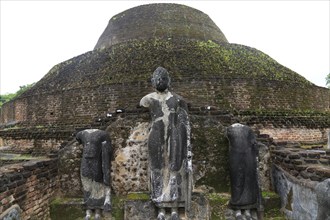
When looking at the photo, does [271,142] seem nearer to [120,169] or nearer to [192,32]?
[120,169]

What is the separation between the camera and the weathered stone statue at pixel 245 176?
15.1ft

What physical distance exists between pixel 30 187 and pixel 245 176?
10.7 ft

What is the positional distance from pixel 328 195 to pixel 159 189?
2098 mm

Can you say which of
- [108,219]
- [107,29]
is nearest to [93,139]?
[108,219]

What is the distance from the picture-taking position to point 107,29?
59.2 feet

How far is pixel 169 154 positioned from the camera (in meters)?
4.30

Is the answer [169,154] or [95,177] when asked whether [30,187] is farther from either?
[169,154]

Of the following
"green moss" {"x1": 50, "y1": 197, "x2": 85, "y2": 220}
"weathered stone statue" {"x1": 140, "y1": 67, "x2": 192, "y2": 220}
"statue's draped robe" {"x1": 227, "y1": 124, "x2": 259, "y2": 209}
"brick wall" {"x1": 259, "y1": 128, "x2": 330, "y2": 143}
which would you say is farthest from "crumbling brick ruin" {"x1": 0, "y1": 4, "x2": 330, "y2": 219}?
"weathered stone statue" {"x1": 140, "y1": 67, "x2": 192, "y2": 220}

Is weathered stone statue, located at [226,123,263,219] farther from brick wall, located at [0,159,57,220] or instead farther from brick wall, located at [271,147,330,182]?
brick wall, located at [0,159,57,220]

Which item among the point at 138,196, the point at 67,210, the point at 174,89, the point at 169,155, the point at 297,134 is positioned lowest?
the point at 67,210

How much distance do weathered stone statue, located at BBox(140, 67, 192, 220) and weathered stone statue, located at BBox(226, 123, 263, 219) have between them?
843 millimetres

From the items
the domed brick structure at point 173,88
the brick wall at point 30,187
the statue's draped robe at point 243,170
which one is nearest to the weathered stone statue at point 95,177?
the brick wall at point 30,187

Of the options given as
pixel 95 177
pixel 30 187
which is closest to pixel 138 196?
pixel 95 177

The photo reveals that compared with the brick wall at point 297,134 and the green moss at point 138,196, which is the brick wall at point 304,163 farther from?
the brick wall at point 297,134
